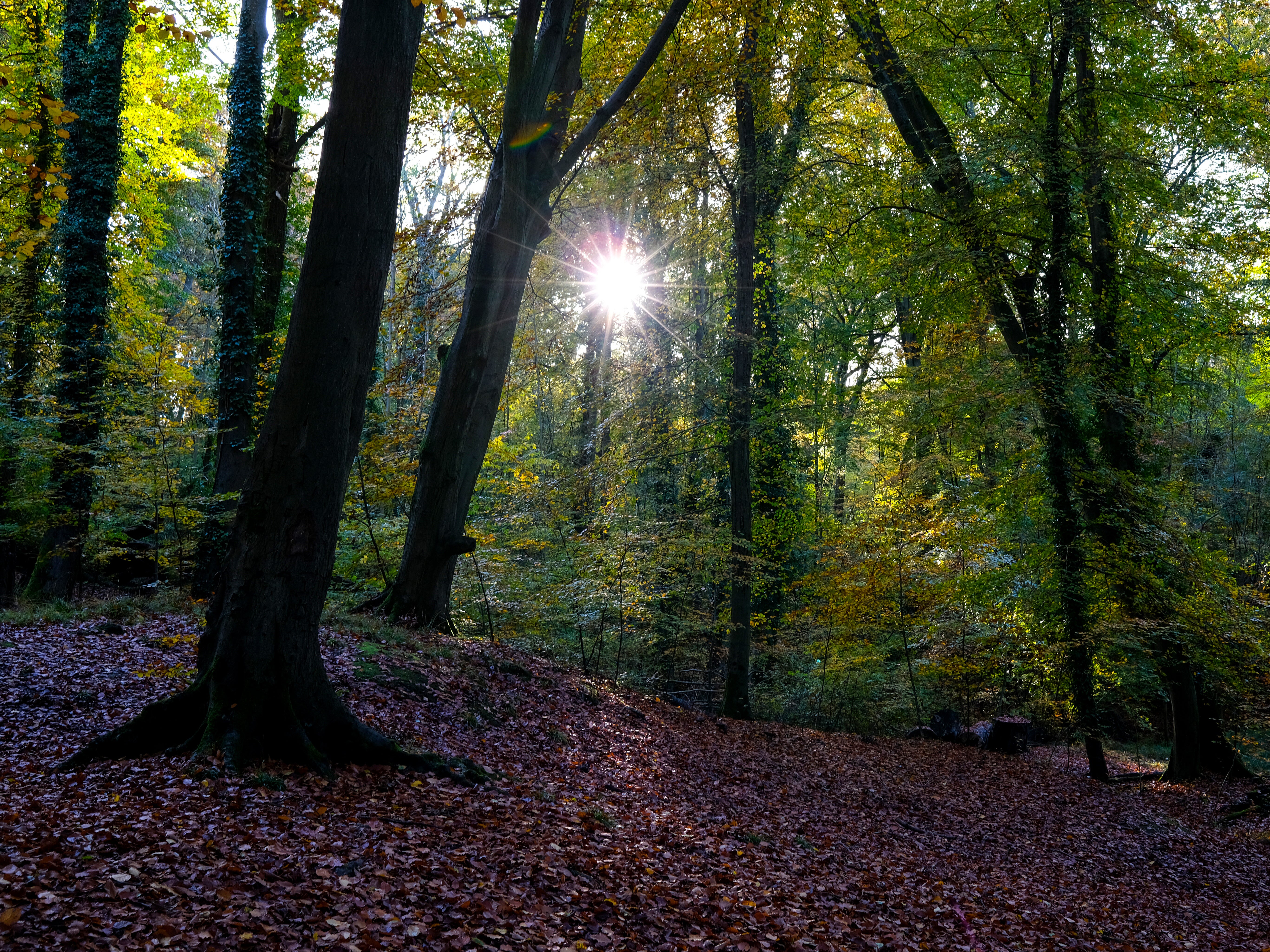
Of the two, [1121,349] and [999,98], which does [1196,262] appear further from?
[999,98]

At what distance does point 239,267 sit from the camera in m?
12.6

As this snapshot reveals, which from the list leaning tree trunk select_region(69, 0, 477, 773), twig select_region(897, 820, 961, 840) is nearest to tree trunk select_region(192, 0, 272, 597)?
leaning tree trunk select_region(69, 0, 477, 773)

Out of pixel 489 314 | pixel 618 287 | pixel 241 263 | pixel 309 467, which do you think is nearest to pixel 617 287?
pixel 618 287

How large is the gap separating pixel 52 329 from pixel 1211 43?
69.6 ft

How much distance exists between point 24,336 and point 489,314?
10.8 metres

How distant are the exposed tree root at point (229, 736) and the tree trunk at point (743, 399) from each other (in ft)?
25.8

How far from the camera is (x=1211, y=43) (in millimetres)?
11875

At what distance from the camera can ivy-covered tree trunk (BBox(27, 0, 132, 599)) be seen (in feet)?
36.2

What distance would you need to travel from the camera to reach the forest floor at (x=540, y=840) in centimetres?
327

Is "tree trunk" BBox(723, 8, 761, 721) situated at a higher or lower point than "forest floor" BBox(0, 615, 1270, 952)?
higher

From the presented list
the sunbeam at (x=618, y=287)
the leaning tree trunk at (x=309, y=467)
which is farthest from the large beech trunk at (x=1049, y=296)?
the leaning tree trunk at (x=309, y=467)

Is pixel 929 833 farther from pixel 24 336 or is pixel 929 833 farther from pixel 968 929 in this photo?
pixel 24 336

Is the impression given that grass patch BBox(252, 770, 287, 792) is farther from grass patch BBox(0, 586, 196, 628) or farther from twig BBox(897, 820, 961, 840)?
twig BBox(897, 820, 961, 840)

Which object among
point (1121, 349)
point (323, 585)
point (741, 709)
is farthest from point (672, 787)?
point (1121, 349)
